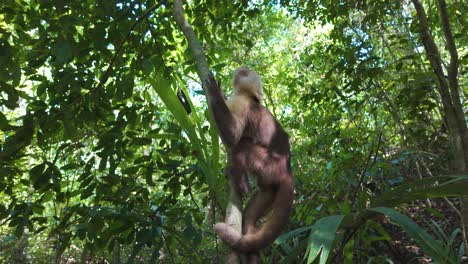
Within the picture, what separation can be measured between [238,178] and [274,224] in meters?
0.44

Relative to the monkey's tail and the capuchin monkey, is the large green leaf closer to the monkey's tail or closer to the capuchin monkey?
the capuchin monkey

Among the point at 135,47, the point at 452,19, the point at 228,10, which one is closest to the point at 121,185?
the point at 135,47

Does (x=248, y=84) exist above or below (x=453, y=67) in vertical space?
above

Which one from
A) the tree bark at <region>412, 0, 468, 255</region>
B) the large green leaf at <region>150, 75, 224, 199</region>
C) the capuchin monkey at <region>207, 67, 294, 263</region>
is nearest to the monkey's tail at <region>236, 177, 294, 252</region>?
the capuchin monkey at <region>207, 67, 294, 263</region>

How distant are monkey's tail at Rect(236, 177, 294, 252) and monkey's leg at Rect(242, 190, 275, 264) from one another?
2.5 inches

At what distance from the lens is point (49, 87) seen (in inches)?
136

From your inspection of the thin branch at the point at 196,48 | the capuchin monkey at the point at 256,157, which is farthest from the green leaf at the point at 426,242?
the thin branch at the point at 196,48

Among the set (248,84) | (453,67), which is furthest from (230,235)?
(453,67)

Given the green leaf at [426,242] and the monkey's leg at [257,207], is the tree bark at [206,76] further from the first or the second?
the green leaf at [426,242]

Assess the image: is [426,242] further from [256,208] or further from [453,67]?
[453,67]

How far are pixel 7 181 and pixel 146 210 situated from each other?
122cm

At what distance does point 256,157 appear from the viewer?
348 cm

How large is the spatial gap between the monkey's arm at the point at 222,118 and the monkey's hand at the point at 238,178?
25 centimetres

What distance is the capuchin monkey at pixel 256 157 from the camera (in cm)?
295
